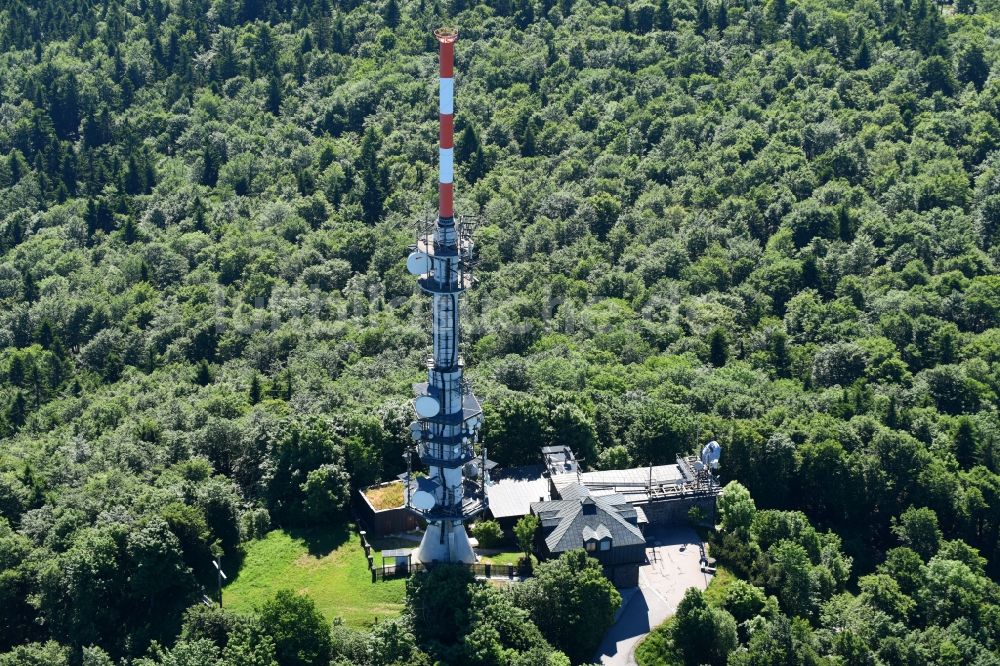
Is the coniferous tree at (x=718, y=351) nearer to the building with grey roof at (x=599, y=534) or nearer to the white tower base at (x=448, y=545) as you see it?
the building with grey roof at (x=599, y=534)

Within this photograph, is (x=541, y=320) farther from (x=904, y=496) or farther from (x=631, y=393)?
(x=904, y=496)

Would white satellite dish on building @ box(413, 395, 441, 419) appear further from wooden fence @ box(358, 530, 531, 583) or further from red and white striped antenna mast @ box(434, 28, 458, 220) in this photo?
red and white striped antenna mast @ box(434, 28, 458, 220)

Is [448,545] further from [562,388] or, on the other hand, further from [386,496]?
[562,388]

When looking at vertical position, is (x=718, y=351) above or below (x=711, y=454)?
below

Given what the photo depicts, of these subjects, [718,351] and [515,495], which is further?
[718,351]

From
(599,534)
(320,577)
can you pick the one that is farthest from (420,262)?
(320,577)

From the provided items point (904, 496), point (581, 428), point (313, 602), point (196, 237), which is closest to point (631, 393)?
point (581, 428)
